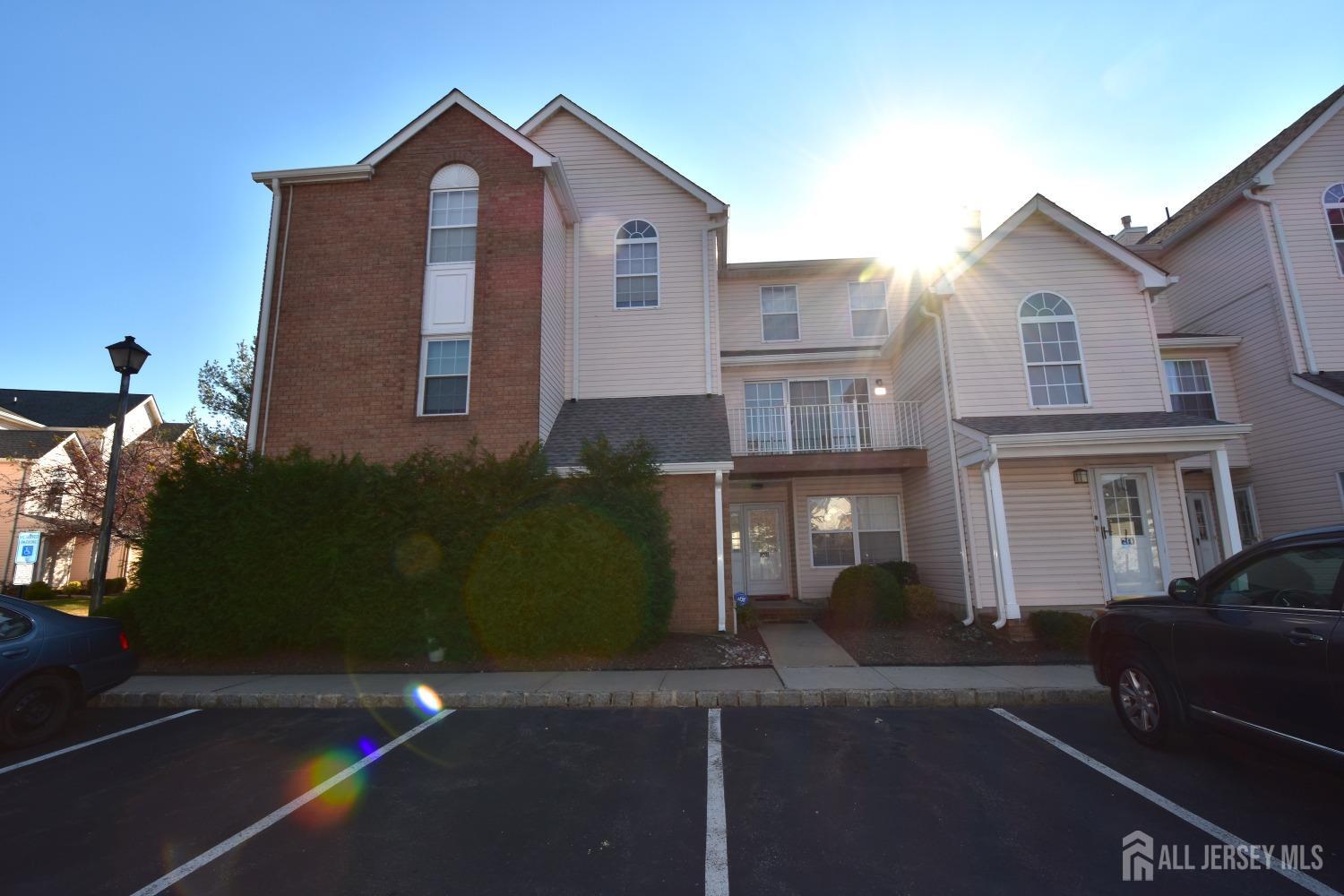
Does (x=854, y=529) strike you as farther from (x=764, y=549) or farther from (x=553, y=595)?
(x=553, y=595)

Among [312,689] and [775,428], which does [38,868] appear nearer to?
[312,689]

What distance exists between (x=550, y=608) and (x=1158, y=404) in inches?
459

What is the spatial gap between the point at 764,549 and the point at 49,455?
88.9 ft

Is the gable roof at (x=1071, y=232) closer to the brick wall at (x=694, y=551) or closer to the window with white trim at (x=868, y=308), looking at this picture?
the window with white trim at (x=868, y=308)

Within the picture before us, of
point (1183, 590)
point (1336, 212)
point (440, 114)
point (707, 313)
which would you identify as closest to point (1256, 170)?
point (1336, 212)

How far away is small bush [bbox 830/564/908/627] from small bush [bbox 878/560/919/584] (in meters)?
1.40

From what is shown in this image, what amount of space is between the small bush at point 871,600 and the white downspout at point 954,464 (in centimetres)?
109

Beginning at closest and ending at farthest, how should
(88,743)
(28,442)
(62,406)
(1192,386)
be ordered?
(88,743), (1192,386), (28,442), (62,406)

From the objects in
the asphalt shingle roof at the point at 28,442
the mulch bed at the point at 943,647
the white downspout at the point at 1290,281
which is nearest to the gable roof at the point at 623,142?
the mulch bed at the point at 943,647

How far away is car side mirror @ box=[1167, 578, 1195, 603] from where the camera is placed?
180 inches

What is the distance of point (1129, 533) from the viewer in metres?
10.7

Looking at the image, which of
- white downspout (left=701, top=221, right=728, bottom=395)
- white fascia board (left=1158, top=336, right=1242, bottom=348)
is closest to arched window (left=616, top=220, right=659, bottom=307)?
white downspout (left=701, top=221, right=728, bottom=395)

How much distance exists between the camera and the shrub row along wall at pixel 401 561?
26.5 ft

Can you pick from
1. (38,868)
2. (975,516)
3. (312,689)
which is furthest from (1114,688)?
(312,689)
